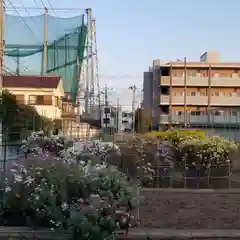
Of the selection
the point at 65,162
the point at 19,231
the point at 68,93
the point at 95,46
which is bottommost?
the point at 19,231

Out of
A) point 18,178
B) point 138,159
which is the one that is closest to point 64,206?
point 18,178

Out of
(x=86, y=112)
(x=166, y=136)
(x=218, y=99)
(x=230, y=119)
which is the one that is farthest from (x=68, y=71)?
(x=218, y=99)

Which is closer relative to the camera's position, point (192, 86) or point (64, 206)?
point (64, 206)

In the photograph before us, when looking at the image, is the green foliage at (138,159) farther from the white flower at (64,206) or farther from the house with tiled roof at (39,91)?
the house with tiled roof at (39,91)

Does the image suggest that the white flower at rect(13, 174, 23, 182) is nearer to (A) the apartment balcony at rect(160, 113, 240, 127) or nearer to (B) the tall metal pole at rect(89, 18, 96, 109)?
(A) the apartment balcony at rect(160, 113, 240, 127)

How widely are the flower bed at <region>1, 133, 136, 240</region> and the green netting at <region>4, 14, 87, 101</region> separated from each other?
Result: 740 inches

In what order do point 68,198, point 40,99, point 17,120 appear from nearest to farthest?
point 68,198
point 17,120
point 40,99

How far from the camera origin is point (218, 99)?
4484cm

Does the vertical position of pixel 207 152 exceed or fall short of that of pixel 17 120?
it falls short

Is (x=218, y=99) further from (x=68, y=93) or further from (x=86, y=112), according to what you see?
(x=68, y=93)

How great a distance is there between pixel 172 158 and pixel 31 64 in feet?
58.8

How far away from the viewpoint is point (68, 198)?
445cm

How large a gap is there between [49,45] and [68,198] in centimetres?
2138

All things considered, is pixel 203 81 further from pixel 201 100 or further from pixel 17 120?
pixel 17 120
